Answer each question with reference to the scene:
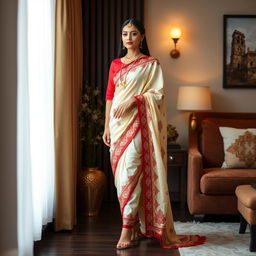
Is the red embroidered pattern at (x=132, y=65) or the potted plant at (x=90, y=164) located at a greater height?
the red embroidered pattern at (x=132, y=65)

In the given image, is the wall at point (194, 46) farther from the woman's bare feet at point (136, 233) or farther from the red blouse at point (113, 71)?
the woman's bare feet at point (136, 233)

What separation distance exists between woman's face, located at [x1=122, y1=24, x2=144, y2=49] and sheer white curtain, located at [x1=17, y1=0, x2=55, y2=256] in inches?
26.1

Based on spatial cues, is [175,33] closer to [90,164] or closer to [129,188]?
[90,164]

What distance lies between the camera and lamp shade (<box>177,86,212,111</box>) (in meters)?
4.29

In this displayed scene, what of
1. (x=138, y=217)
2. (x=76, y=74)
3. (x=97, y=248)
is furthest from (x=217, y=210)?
(x=76, y=74)

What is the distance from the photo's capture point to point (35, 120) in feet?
10.1

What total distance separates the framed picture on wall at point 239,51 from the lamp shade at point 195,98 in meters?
0.50

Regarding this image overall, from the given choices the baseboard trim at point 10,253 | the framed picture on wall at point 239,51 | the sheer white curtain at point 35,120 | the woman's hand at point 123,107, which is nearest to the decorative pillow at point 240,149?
the framed picture on wall at point 239,51

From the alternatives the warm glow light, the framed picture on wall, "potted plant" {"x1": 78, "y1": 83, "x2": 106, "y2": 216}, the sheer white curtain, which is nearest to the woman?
the sheer white curtain

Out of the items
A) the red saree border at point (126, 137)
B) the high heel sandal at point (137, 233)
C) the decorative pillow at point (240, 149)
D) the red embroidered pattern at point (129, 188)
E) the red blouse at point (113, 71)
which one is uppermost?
the red blouse at point (113, 71)

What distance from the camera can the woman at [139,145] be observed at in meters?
3.04

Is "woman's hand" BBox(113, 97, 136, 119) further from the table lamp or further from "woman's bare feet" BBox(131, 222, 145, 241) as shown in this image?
the table lamp

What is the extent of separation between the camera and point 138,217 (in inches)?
128

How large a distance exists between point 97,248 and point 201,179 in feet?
3.93
